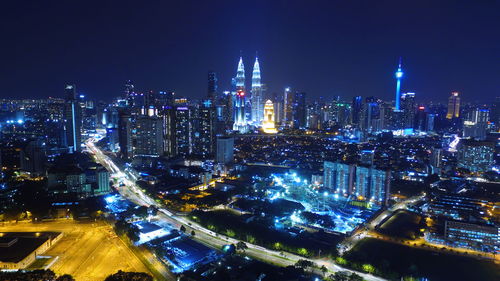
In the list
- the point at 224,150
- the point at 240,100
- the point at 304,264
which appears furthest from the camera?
the point at 240,100

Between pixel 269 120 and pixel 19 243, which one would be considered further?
pixel 269 120

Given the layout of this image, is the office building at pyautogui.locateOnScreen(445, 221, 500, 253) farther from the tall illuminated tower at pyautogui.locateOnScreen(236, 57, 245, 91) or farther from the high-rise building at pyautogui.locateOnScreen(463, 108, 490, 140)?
the tall illuminated tower at pyautogui.locateOnScreen(236, 57, 245, 91)

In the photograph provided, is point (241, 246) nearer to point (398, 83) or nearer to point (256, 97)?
point (256, 97)

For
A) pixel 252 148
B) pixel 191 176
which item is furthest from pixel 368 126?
pixel 191 176

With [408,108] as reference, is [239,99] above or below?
above

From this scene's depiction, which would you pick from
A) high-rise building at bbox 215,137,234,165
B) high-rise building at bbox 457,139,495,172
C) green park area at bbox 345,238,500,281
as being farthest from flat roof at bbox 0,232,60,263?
high-rise building at bbox 457,139,495,172

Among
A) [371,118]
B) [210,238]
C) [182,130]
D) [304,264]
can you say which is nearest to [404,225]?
[304,264]
